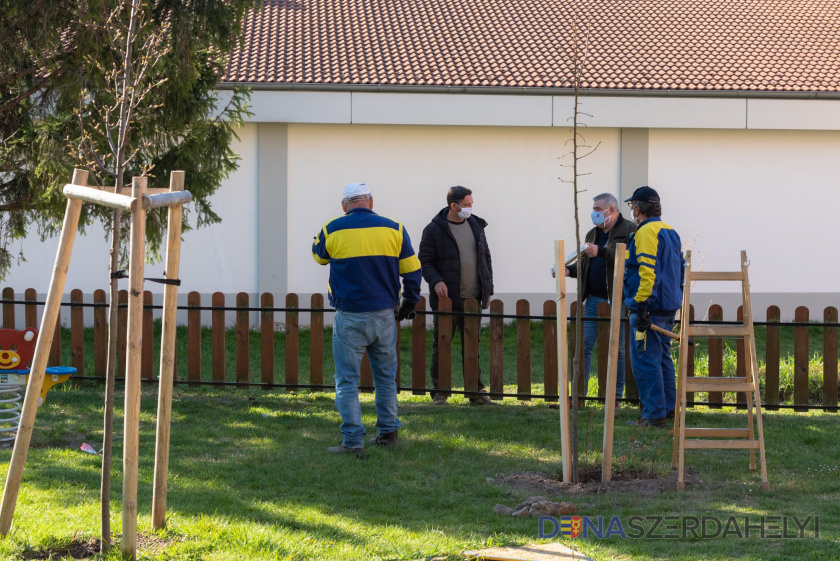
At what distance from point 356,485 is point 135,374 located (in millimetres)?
2054

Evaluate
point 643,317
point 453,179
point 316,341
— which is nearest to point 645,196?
point 643,317

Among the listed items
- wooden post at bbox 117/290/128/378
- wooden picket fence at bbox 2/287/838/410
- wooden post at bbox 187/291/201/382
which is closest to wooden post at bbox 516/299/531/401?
wooden picket fence at bbox 2/287/838/410

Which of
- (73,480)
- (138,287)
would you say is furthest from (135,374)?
(73,480)

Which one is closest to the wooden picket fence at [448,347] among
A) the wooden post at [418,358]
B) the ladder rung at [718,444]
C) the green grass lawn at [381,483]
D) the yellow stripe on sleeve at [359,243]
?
the wooden post at [418,358]

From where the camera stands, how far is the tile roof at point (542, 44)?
1596 centimetres

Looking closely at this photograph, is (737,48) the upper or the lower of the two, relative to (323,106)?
upper

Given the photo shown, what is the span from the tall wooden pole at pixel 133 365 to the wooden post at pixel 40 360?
1.45 feet

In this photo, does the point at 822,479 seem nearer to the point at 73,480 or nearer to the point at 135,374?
the point at 135,374

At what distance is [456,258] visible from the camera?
8.38 meters

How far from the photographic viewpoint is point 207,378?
10141 millimetres

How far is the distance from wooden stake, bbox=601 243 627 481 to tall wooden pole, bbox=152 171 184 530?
2647mm

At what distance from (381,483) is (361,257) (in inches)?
63.9

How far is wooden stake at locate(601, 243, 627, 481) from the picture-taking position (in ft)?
18.3

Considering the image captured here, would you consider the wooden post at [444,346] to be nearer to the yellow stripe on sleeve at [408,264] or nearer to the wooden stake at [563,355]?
the yellow stripe on sleeve at [408,264]
